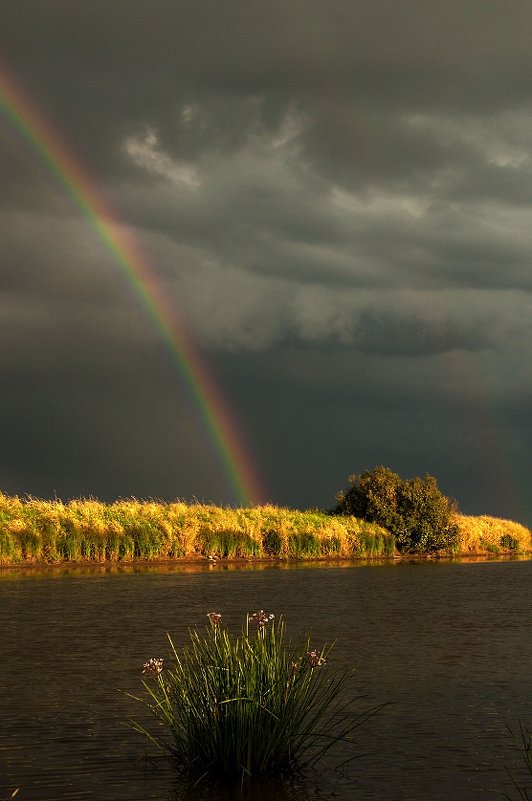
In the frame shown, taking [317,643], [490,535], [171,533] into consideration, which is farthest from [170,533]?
[490,535]

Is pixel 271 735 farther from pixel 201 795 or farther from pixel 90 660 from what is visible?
pixel 90 660

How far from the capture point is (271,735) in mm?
10273

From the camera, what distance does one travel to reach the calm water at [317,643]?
10.5 meters

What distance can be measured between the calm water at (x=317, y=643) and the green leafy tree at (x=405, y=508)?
24661 mm

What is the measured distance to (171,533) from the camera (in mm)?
49531

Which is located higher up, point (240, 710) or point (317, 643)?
point (317, 643)

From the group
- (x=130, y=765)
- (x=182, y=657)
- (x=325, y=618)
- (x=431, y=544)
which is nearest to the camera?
(x=130, y=765)

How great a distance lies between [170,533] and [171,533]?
0.34ft

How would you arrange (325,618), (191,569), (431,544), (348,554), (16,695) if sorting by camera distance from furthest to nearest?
(431,544) < (348,554) < (191,569) < (325,618) < (16,695)

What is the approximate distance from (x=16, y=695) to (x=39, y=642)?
6.17 meters

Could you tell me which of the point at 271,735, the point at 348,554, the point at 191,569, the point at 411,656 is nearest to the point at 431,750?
the point at 271,735

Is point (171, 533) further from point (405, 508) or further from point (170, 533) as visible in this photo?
point (405, 508)

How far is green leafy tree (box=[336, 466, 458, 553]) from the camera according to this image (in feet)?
209

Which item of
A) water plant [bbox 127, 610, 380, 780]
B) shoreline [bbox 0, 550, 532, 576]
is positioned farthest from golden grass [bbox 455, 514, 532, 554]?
water plant [bbox 127, 610, 380, 780]
